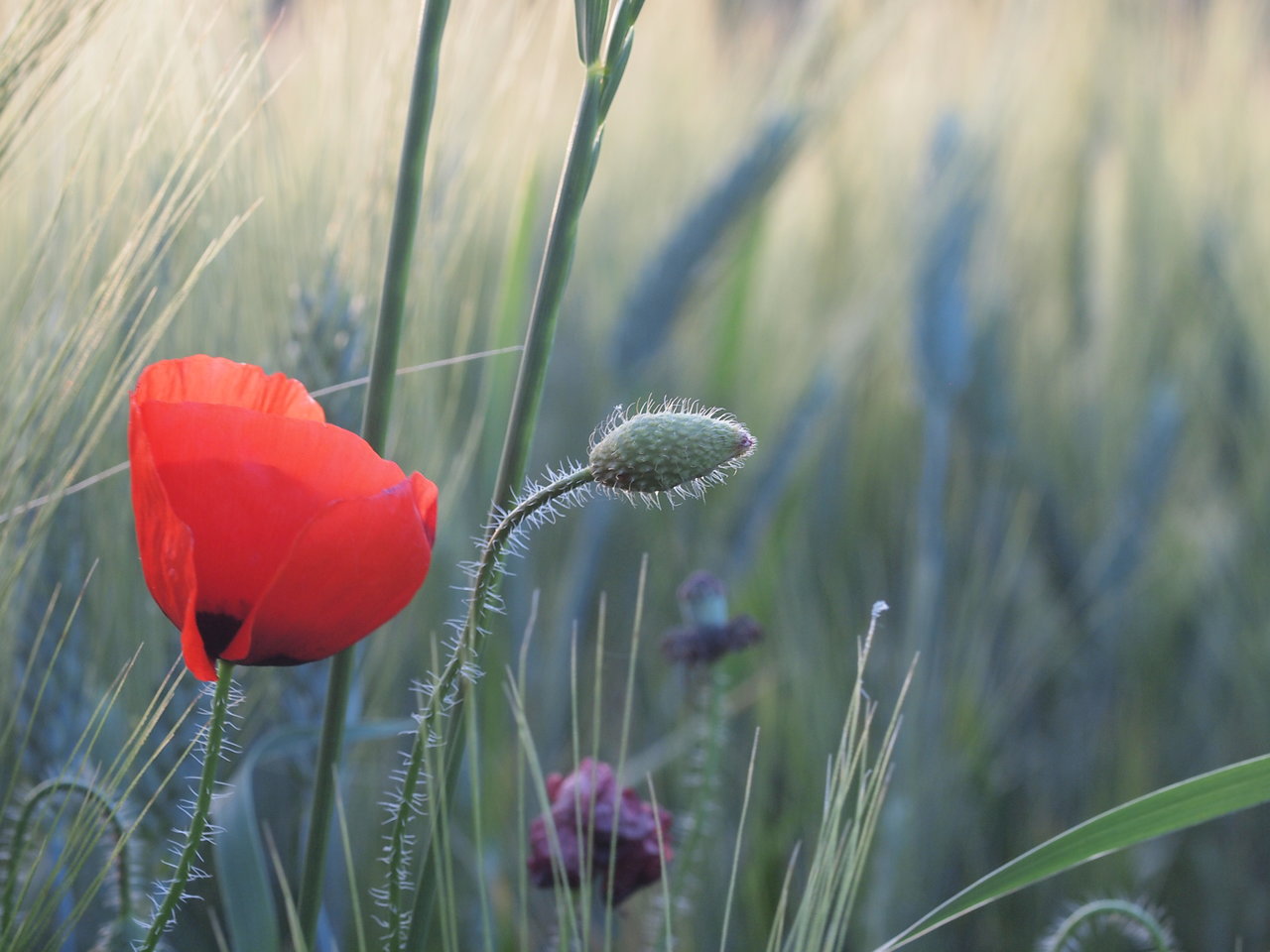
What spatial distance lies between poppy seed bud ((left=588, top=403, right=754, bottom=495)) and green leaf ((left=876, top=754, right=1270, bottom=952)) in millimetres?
121

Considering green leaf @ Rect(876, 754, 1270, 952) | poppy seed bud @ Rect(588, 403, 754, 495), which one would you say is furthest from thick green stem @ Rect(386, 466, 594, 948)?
green leaf @ Rect(876, 754, 1270, 952)

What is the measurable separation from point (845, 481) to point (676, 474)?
761mm

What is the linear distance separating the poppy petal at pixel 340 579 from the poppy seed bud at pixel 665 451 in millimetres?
45

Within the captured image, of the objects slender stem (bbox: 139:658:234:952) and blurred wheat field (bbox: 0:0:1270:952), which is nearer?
slender stem (bbox: 139:658:234:952)

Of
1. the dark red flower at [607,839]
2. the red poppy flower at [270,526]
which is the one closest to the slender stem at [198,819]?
the red poppy flower at [270,526]

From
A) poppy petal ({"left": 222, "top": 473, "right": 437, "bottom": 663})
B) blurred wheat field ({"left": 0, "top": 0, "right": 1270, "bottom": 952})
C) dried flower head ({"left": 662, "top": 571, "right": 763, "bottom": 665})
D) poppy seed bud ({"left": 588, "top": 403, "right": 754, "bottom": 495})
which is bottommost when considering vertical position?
poppy petal ({"left": 222, "top": 473, "right": 437, "bottom": 663})

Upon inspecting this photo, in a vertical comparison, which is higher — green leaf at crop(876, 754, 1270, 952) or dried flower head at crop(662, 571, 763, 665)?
dried flower head at crop(662, 571, 763, 665)

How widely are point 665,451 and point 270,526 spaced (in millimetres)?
89

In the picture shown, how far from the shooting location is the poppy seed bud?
0.23 metres

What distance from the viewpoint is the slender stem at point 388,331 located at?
0.29 meters

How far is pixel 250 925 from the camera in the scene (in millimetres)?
338

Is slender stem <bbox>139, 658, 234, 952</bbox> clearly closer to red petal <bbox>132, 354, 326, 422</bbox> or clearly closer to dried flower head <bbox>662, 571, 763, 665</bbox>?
red petal <bbox>132, 354, 326, 422</bbox>

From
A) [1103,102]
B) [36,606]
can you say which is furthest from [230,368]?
[1103,102]

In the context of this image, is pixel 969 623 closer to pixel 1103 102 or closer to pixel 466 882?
pixel 466 882
